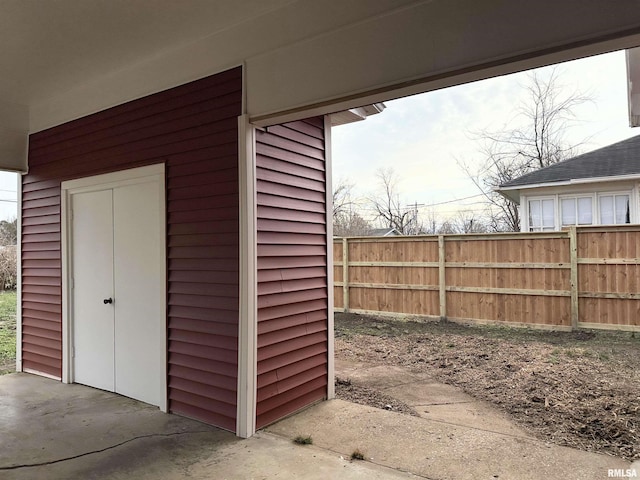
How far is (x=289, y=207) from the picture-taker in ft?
11.2

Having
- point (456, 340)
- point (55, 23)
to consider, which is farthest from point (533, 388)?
point (55, 23)

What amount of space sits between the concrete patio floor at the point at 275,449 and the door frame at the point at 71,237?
1.75 ft

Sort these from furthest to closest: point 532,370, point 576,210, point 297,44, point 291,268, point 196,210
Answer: point 576,210 → point 532,370 → point 291,268 → point 196,210 → point 297,44

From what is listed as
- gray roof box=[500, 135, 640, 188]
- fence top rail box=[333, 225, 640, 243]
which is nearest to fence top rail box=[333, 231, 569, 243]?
fence top rail box=[333, 225, 640, 243]

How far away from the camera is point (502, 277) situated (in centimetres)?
660

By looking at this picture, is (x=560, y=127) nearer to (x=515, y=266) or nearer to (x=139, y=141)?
(x=515, y=266)

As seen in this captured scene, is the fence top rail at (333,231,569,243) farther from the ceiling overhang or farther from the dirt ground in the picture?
the ceiling overhang

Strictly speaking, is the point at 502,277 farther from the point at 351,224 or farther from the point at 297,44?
the point at 351,224

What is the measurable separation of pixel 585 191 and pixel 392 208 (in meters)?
6.93

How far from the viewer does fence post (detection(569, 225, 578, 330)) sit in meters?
6.05

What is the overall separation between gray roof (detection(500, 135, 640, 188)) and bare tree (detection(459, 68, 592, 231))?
3.13 meters

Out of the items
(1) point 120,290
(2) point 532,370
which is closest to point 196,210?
(1) point 120,290

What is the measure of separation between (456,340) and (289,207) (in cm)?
359

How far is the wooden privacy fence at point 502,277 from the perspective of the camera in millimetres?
5883
